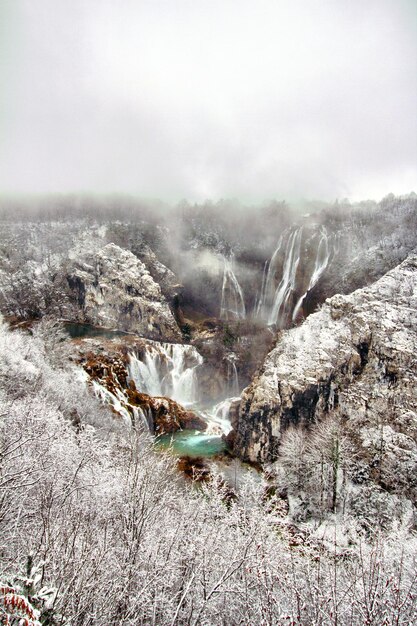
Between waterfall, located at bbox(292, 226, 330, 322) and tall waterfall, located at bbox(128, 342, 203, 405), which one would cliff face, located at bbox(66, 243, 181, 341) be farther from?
waterfall, located at bbox(292, 226, 330, 322)

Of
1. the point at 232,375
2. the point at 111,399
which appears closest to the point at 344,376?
A: the point at 111,399

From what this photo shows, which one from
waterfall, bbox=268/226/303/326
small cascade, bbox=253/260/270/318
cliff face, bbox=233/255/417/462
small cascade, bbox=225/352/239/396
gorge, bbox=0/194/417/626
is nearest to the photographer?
gorge, bbox=0/194/417/626

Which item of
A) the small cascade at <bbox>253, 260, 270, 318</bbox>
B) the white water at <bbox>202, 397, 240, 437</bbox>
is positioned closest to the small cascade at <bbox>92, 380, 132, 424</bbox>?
the white water at <bbox>202, 397, 240, 437</bbox>

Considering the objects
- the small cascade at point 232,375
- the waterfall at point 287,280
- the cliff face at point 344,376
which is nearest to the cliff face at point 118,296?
the small cascade at point 232,375

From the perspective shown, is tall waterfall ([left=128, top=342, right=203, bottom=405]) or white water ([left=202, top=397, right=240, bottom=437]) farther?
tall waterfall ([left=128, top=342, right=203, bottom=405])

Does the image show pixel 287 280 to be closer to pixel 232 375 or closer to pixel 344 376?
pixel 232 375

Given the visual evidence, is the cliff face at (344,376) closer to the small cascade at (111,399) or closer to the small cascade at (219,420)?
the small cascade at (219,420)
